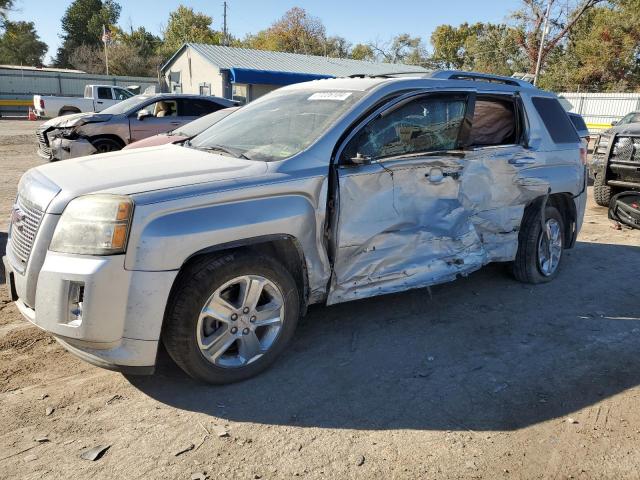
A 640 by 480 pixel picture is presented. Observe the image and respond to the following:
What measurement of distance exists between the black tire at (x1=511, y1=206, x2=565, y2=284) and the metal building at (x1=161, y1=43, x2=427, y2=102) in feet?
78.1

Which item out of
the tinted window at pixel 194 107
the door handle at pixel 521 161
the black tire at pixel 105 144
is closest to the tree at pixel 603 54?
the tinted window at pixel 194 107

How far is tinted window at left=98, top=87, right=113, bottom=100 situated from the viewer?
25.8 metres

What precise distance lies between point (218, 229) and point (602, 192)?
27.1 feet

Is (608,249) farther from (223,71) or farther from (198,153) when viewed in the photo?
(223,71)

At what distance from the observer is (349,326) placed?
164 inches

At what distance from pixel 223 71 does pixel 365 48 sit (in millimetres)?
52352

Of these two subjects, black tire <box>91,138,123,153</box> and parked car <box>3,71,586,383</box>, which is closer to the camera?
parked car <box>3,71,586,383</box>

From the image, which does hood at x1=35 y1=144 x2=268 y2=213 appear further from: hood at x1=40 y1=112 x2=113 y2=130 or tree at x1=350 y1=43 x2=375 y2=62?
tree at x1=350 y1=43 x2=375 y2=62

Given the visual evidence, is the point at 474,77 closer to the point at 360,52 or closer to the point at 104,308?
the point at 104,308

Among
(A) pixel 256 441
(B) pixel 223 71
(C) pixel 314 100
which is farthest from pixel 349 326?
(B) pixel 223 71

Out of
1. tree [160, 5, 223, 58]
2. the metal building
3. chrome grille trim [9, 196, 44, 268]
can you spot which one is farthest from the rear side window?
tree [160, 5, 223, 58]

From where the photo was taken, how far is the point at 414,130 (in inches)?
160

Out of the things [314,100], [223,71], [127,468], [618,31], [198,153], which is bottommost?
[127,468]

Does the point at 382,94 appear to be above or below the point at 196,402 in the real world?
above
